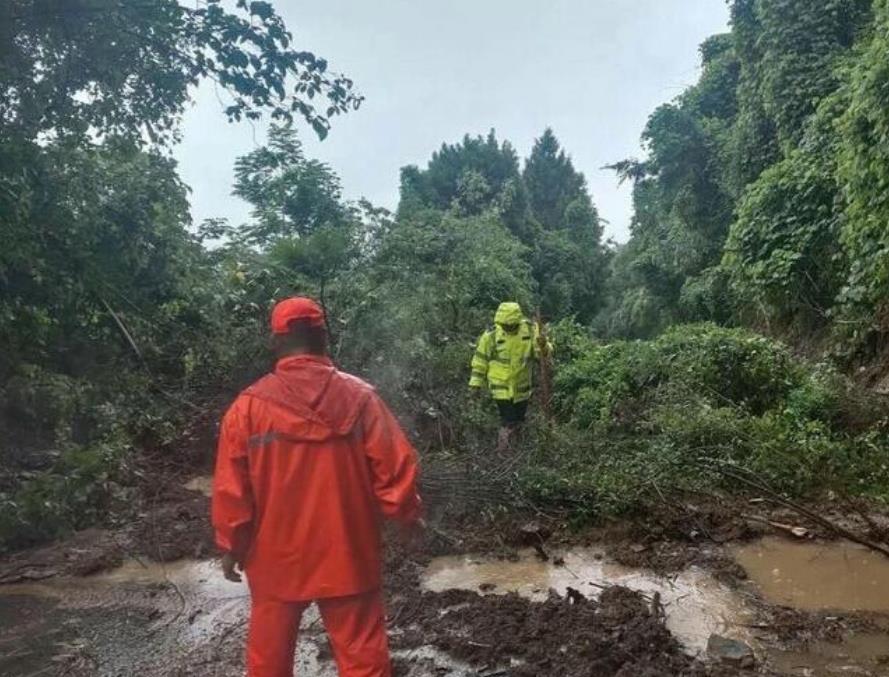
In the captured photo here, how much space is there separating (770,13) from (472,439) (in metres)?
11.4

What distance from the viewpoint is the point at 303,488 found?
114 inches

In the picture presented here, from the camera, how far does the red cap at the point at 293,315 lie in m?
3.00

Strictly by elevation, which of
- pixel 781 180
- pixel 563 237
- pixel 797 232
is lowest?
pixel 797 232

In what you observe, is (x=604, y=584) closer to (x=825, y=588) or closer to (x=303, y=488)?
(x=825, y=588)

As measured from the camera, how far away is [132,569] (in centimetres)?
595

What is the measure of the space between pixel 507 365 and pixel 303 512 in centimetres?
514

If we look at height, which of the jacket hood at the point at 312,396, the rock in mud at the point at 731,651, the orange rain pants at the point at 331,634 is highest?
the jacket hood at the point at 312,396

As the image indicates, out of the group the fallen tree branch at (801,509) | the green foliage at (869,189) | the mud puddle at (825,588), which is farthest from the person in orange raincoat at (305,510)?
the green foliage at (869,189)

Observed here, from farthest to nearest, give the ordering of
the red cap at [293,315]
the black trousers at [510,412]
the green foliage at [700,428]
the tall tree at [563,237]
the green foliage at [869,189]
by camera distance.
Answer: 1. the tall tree at [563,237]
2. the green foliage at [869,189]
3. the black trousers at [510,412]
4. the green foliage at [700,428]
5. the red cap at [293,315]

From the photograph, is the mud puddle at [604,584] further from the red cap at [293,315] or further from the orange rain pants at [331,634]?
the red cap at [293,315]

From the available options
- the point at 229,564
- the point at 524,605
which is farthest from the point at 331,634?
the point at 524,605

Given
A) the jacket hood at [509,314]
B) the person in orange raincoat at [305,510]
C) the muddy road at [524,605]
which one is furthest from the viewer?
the jacket hood at [509,314]

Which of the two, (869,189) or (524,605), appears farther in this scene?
(869,189)

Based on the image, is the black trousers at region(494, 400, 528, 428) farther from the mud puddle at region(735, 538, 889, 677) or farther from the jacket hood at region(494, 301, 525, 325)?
the mud puddle at region(735, 538, 889, 677)
